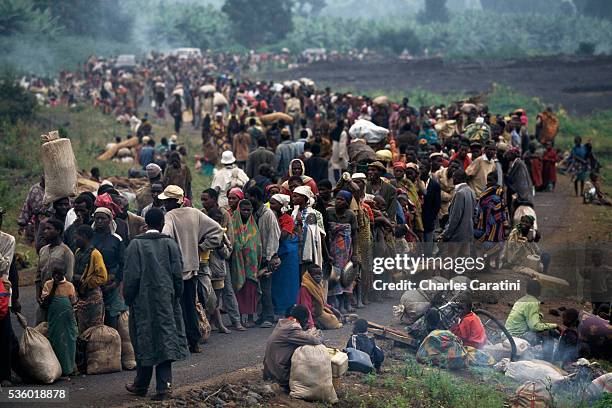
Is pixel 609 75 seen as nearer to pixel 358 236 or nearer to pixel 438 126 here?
pixel 438 126

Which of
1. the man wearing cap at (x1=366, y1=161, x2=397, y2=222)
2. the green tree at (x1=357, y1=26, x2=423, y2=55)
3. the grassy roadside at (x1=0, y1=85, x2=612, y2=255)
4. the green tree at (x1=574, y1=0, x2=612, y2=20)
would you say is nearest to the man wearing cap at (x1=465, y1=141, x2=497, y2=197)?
the man wearing cap at (x1=366, y1=161, x2=397, y2=222)

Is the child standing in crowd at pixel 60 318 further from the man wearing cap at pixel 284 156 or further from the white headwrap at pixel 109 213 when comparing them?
the man wearing cap at pixel 284 156

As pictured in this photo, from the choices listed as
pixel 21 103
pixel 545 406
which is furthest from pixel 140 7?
pixel 545 406

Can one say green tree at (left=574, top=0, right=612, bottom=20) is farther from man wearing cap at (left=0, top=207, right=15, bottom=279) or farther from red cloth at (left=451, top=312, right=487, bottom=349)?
man wearing cap at (left=0, top=207, right=15, bottom=279)

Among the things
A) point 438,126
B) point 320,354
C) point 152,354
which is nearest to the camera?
point 152,354

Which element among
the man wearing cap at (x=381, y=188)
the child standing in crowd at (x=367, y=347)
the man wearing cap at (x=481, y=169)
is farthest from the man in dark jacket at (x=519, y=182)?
the child standing in crowd at (x=367, y=347)

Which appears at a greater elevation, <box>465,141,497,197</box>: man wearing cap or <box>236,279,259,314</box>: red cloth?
<box>465,141,497,197</box>: man wearing cap

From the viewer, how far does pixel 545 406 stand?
33.4ft

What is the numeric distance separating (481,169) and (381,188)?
7.50 ft

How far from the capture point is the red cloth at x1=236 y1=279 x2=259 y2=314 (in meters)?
11.7

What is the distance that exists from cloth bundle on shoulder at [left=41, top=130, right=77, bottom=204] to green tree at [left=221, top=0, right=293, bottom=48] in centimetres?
6639

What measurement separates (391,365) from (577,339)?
7.01 feet

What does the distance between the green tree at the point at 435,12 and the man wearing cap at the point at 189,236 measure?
300 ft

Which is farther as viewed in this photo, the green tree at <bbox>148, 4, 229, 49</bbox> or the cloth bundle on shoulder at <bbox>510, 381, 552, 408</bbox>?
the green tree at <bbox>148, 4, 229, 49</bbox>
